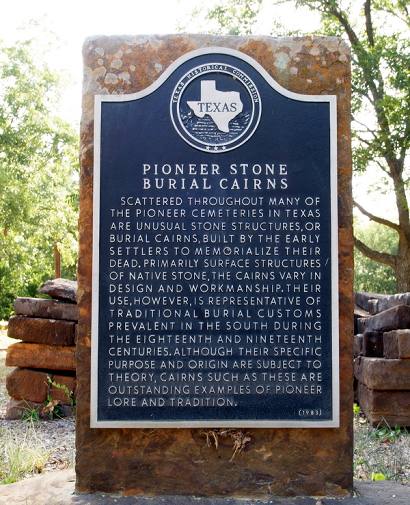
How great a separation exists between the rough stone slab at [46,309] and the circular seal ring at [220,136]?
4270 millimetres

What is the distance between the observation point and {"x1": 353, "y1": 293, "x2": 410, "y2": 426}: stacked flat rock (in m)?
6.92

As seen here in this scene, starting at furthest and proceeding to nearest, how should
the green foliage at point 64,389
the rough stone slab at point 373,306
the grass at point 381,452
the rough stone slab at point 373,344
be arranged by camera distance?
the rough stone slab at point 373,306, the green foliage at point 64,389, the rough stone slab at point 373,344, the grass at point 381,452

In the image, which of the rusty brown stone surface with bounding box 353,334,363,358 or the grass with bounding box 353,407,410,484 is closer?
the grass with bounding box 353,407,410,484

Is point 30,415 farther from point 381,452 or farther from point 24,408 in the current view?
point 381,452

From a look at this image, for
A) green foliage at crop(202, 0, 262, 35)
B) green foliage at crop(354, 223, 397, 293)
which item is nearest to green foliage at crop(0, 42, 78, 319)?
green foliage at crop(202, 0, 262, 35)

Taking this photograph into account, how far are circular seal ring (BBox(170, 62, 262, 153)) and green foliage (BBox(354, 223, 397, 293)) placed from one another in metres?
35.4

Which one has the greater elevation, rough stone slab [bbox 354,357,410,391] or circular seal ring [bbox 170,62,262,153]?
circular seal ring [bbox 170,62,262,153]

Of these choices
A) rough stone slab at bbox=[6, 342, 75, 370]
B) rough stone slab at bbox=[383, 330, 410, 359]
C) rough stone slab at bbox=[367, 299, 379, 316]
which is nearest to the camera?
rough stone slab at bbox=[383, 330, 410, 359]

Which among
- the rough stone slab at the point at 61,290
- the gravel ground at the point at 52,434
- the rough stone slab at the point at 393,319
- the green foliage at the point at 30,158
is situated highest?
the green foliage at the point at 30,158

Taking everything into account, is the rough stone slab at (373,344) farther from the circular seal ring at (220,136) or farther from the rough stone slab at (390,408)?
the circular seal ring at (220,136)

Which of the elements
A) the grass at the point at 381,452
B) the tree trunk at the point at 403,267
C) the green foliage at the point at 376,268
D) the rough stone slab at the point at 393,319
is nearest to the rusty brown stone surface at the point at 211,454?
the grass at the point at 381,452

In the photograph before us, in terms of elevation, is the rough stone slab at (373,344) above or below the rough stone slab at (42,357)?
above

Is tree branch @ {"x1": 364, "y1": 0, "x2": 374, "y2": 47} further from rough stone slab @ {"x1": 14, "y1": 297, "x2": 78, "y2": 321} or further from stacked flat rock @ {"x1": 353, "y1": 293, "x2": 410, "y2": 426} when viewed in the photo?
rough stone slab @ {"x1": 14, "y1": 297, "x2": 78, "y2": 321}

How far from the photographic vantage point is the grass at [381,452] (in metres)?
→ 5.12
